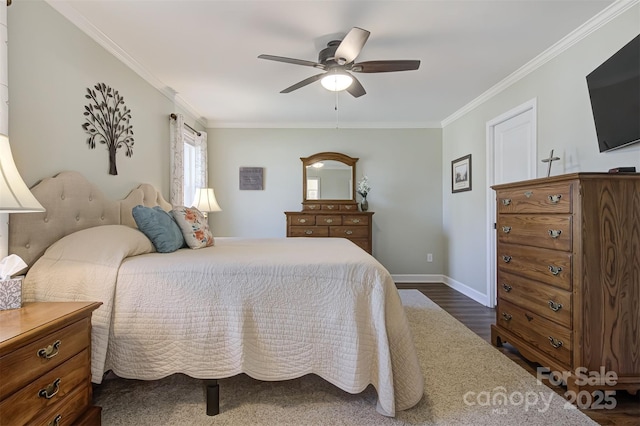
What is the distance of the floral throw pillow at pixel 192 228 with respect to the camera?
2305 mm

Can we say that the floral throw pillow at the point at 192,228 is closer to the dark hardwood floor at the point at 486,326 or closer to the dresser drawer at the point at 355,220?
the dresser drawer at the point at 355,220

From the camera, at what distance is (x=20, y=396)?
105cm

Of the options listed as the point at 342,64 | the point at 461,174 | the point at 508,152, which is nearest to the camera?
the point at 342,64

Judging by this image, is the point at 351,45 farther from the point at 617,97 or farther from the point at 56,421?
the point at 56,421

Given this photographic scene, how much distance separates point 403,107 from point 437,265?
246 centimetres

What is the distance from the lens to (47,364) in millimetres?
1168

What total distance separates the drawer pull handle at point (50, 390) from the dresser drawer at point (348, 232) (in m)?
3.30

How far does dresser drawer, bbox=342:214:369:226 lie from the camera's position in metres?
4.28

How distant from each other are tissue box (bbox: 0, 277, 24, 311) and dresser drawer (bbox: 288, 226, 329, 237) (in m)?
3.08

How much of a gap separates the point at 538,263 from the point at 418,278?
2.86 m

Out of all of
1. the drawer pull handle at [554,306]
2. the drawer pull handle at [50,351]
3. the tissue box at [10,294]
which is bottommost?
the drawer pull handle at [554,306]

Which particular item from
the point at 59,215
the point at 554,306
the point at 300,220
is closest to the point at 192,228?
the point at 59,215

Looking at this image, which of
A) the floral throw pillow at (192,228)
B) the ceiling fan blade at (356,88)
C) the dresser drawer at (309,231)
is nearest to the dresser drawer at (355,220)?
the dresser drawer at (309,231)

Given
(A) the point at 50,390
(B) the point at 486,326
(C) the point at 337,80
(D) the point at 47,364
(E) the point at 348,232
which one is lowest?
(B) the point at 486,326
